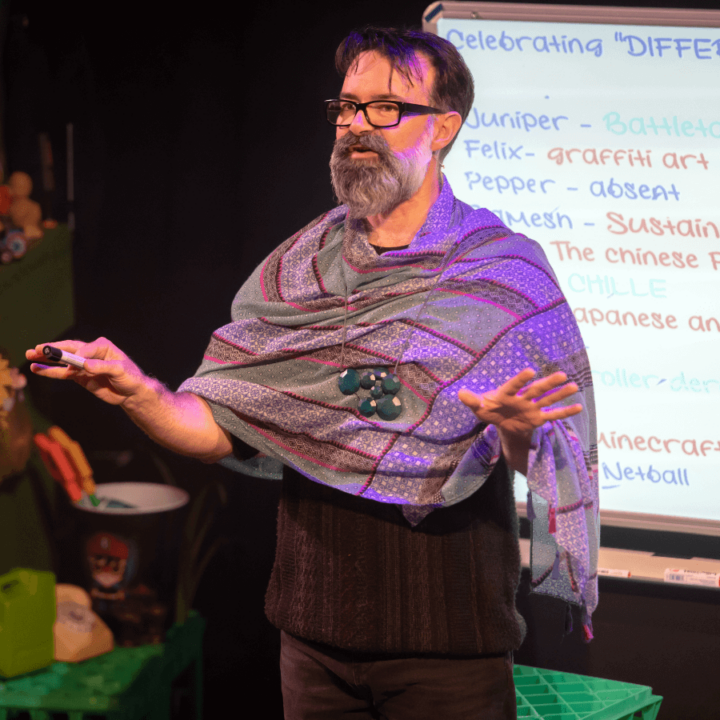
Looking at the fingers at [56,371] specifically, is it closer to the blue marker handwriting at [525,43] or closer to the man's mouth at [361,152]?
the man's mouth at [361,152]

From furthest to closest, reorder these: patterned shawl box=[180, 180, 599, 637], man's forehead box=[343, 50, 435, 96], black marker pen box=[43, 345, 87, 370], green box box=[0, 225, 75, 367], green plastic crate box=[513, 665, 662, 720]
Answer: green box box=[0, 225, 75, 367]
green plastic crate box=[513, 665, 662, 720]
man's forehead box=[343, 50, 435, 96]
patterned shawl box=[180, 180, 599, 637]
black marker pen box=[43, 345, 87, 370]

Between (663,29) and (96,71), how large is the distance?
1.56 meters

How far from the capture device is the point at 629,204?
75.5 inches

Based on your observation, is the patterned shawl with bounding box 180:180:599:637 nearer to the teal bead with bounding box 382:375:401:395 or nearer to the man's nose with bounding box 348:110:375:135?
the teal bead with bounding box 382:375:401:395

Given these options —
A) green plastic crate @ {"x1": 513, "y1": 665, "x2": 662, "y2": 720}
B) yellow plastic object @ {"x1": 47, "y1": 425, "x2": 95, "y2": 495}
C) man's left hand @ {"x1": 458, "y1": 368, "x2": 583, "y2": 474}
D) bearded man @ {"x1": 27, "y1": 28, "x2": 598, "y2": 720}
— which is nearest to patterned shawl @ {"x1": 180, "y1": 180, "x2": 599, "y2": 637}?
bearded man @ {"x1": 27, "y1": 28, "x2": 598, "y2": 720}

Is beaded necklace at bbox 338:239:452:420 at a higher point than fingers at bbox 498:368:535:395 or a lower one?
lower

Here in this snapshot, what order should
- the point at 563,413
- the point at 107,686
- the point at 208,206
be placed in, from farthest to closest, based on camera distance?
the point at 208,206
the point at 107,686
the point at 563,413

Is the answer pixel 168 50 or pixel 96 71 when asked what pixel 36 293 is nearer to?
Result: pixel 96 71

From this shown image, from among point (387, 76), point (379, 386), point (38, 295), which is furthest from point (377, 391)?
point (38, 295)

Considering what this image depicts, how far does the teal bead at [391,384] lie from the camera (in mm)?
1292

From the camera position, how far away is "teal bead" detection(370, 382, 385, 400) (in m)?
1.30

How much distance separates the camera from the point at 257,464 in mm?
1484

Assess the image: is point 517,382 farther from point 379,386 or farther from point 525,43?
point 525,43

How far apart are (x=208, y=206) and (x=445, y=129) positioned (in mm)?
1172
